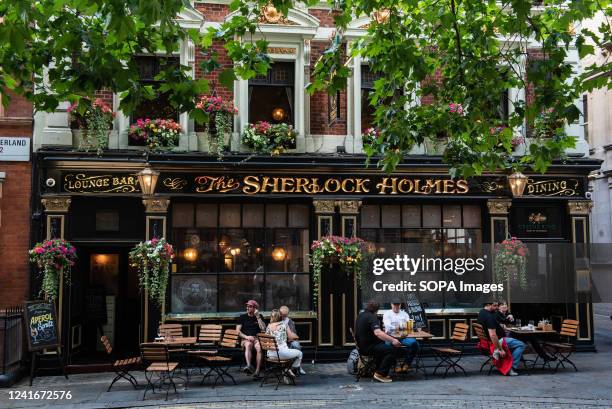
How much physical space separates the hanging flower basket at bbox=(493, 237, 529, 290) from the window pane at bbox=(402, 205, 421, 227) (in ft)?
6.32

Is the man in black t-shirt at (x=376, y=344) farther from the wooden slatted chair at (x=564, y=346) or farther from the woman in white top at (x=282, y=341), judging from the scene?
the wooden slatted chair at (x=564, y=346)

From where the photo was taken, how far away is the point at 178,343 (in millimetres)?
12477

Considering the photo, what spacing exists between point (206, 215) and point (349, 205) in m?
3.26

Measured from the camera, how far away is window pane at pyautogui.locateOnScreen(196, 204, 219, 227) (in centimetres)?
1498

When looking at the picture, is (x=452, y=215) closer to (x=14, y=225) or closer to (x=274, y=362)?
(x=274, y=362)

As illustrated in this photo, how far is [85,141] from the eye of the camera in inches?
562

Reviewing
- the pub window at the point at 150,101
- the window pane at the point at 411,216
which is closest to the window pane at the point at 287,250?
the window pane at the point at 411,216

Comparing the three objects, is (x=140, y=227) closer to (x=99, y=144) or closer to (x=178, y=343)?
(x=99, y=144)

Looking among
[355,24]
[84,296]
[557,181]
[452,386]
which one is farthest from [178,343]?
[557,181]

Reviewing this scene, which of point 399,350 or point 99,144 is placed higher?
point 99,144

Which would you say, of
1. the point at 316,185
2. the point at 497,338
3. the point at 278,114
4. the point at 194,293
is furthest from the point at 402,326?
the point at 278,114

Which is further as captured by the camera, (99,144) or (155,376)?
(99,144)

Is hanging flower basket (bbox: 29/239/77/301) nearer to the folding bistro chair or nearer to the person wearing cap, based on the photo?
the person wearing cap

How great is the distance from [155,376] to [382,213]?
6323mm
